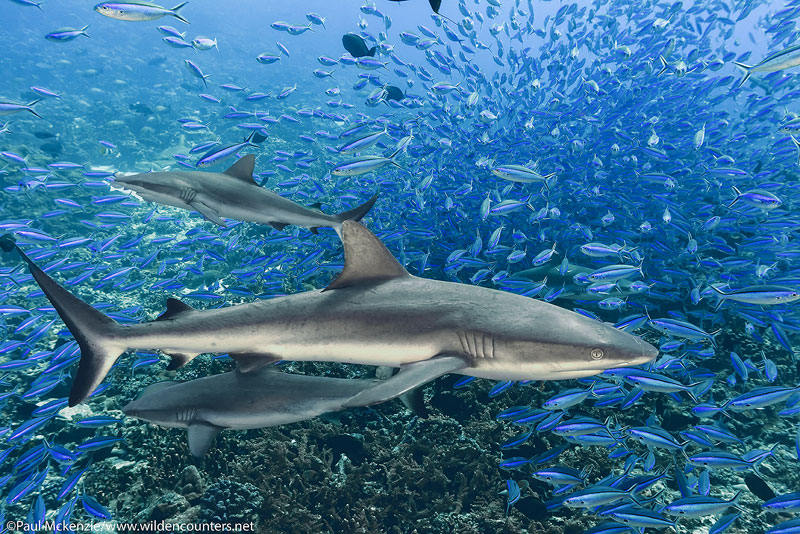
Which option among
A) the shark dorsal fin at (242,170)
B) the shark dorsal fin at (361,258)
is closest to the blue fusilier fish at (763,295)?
the shark dorsal fin at (361,258)

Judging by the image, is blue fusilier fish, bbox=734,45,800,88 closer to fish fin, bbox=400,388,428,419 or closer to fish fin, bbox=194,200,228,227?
fish fin, bbox=400,388,428,419

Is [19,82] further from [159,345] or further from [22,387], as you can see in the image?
[159,345]

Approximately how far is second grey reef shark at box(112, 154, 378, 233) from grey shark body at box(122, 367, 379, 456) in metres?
1.72

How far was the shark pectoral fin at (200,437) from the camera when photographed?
297 cm

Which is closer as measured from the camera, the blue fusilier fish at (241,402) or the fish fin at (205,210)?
the blue fusilier fish at (241,402)

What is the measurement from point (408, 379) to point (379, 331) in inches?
16.7

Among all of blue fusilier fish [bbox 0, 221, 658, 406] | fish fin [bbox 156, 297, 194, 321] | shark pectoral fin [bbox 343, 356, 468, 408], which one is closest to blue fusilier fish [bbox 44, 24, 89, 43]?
blue fusilier fish [bbox 0, 221, 658, 406]

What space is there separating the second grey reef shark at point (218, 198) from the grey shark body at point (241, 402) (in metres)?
1.72

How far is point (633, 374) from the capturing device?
155 inches

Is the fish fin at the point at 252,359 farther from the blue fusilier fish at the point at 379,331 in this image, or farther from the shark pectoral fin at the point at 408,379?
the shark pectoral fin at the point at 408,379

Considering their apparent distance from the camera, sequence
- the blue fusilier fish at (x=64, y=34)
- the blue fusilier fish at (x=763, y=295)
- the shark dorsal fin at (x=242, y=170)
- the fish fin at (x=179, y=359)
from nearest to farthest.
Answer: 1. the fish fin at (x=179, y=359)
2. the blue fusilier fish at (x=763, y=295)
3. the shark dorsal fin at (x=242, y=170)
4. the blue fusilier fish at (x=64, y=34)

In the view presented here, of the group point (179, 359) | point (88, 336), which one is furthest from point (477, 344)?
point (88, 336)

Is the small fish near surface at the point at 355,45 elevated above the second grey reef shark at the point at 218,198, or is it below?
above

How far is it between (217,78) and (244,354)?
56262mm
